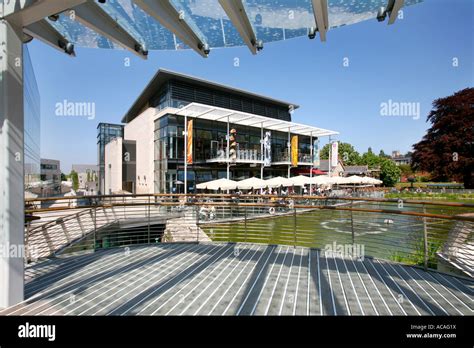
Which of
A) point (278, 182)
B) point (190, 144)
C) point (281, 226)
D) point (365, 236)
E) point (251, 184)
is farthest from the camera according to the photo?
point (190, 144)

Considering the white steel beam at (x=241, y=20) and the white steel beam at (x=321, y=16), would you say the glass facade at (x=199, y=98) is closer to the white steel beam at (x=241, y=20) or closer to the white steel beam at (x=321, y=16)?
the white steel beam at (x=241, y=20)

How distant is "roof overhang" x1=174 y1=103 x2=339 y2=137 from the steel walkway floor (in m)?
15.5

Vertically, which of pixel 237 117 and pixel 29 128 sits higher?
pixel 237 117

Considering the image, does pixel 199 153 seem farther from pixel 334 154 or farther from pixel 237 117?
pixel 334 154

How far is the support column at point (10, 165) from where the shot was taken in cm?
260

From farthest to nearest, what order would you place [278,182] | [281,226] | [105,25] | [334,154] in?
[334,154] → [278,182] → [281,226] → [105,25]

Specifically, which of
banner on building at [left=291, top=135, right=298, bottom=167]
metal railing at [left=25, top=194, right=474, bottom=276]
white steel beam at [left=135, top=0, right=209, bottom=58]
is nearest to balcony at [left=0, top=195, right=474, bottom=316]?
metal railing at [left=25, top=194, right=474, bottom=276]

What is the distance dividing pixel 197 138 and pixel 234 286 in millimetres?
19639

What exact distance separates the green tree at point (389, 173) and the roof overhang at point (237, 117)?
3029 centimetres

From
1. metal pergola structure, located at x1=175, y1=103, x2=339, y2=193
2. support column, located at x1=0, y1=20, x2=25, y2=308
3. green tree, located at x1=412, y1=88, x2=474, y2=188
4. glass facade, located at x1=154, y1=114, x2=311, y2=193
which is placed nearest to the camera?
support column, located at x1=0, y1=20, x2=25, y2=308

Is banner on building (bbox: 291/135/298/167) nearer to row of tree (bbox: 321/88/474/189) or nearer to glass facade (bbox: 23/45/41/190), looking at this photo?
row of tree (bbox: 321/88/474/189)

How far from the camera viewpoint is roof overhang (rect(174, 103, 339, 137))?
62.1 ft

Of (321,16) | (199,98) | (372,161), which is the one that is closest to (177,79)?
(199,98)

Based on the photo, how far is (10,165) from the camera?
2668 mm
